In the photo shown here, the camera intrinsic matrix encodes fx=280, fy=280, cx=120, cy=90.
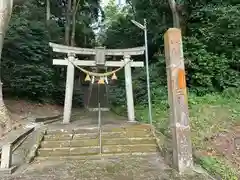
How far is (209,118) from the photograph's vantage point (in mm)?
8078

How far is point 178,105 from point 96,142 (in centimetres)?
245

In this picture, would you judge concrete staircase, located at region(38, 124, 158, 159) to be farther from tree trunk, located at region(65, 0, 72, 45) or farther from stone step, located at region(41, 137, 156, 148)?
tree trunk, located at region(65, 0, 72, 45)

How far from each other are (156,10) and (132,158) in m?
10.8

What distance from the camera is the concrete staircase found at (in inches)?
252

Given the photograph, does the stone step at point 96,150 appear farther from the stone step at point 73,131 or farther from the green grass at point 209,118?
the green grass at point 209,118

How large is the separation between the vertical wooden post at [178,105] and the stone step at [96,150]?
4.15 ft

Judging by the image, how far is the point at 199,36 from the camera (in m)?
12.0

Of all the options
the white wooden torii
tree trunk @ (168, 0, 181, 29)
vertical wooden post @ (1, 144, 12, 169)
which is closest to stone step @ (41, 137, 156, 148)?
vertical wooden post @ (1, 144, 12, 169)

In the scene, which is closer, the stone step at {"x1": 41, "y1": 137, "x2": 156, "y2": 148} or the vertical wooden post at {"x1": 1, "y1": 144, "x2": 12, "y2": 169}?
the vertical wooden post at {"x1": 1, "y1": 144, "x2": 12, "y2": 169}

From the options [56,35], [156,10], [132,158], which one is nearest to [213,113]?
[132,158]

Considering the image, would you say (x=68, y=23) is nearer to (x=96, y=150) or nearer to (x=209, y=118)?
(x=209, y=118)

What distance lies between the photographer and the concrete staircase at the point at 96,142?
640 cm

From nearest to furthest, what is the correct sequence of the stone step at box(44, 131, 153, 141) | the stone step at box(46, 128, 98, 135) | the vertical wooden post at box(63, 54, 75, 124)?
the stone step at box(44, 131, 153, 141), the stone step at box(46, 128, 98, 135), the vertical wooden post at box(63, 54, 75, 124)

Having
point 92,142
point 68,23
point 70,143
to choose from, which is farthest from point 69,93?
point 68,23
